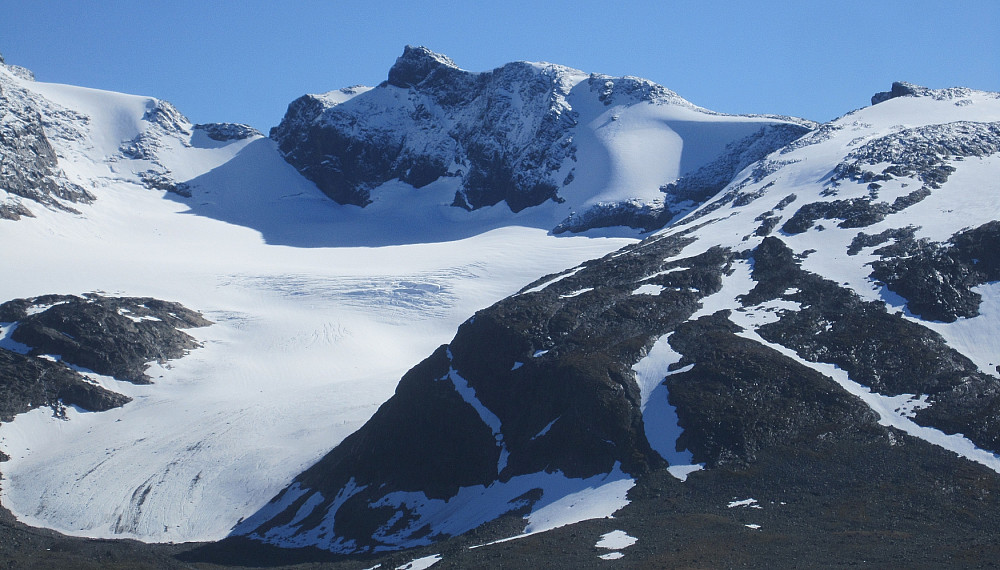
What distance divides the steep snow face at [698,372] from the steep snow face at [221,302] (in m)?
10.5

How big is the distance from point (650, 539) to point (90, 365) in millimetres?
71334

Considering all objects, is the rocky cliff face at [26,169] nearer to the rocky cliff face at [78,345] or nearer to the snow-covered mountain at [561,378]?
the snow-covered mountain at [561,378]

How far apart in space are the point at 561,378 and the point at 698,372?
9273 millimetres

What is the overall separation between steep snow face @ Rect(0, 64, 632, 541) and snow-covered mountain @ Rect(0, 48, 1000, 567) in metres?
0.46

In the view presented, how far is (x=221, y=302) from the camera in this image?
115 m

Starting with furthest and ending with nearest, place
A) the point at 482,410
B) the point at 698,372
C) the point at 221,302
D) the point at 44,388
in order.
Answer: the point at 221,302 < the point at 44,388 < the point at 482,410 < the point at 698,372

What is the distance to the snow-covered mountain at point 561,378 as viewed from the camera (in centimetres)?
4703

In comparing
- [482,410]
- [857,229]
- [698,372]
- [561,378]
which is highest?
[857,229]

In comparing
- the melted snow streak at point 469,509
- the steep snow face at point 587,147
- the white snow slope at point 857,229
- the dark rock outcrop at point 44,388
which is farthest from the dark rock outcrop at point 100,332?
the steep snow face at point 587,147

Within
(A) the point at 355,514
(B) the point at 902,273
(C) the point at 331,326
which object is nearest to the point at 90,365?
(C) the point at 331,326

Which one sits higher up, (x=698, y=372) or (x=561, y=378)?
(x=698, y=372)

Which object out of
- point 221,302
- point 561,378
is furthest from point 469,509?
point 221,302

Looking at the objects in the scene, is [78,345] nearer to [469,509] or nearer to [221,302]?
[221,302]

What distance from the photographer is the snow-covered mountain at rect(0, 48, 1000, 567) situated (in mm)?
47031
